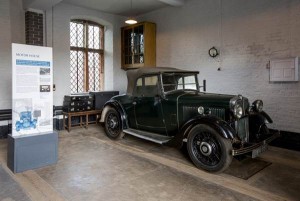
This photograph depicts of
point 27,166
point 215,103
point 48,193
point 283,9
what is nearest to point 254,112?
point 215,103

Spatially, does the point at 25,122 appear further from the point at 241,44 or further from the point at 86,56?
the point at 241,44

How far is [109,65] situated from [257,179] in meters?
5.43

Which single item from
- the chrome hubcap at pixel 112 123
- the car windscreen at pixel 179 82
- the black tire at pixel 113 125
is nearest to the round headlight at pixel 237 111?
the car windscreen at pixel 179 82

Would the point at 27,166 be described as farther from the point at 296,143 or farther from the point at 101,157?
the point at 296,143

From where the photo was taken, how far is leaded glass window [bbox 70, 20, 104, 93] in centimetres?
675

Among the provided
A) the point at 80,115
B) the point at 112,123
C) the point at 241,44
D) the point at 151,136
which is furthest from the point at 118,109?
the point at 241,44

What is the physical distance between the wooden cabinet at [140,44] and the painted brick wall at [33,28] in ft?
7.97

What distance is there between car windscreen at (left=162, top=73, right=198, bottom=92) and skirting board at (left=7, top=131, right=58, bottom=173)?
2.07 m

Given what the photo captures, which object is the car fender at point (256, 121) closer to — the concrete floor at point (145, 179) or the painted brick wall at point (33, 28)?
the concrete floor at point (145, 179)

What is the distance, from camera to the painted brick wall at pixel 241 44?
A: 445 cm

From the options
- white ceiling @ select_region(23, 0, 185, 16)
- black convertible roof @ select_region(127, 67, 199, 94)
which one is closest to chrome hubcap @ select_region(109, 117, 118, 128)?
black convertible roof @ select_region(127, 67, 199, 94)

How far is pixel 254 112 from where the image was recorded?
155 inches

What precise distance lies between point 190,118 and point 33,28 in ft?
13.6

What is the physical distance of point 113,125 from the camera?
522 cm
